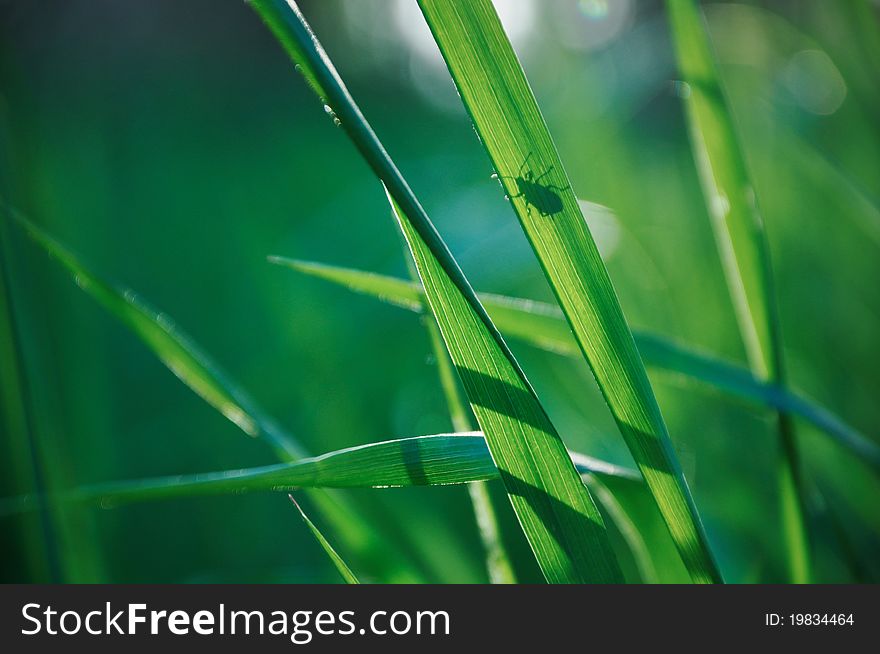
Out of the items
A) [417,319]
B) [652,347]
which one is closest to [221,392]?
[652,347]

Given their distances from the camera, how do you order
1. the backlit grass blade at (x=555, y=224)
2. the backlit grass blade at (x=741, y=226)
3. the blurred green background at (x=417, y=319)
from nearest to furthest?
1. the backlit grass blade at (x=555, y=224)
2. the backlit grass blade at (x=741, y=226)
3. the blurred green background at (x=417, y=319)

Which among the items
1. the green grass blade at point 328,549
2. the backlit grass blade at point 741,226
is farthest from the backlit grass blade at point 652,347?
the green grass blade at point 328,549

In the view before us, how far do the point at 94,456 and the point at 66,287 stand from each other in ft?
1.16

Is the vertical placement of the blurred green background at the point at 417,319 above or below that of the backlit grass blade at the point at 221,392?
above

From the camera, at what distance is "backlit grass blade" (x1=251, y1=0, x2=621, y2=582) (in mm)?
217

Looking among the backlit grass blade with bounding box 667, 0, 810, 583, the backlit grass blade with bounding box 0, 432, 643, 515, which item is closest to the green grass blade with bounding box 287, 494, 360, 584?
the backlit grass blade with bounding box 0, 432, 643, 515

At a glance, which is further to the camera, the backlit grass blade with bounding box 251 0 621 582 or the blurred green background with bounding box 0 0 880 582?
the blurred green background with bounding box 0 0 880 582

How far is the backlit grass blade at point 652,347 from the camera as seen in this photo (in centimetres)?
32

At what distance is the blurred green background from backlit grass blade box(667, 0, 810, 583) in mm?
97

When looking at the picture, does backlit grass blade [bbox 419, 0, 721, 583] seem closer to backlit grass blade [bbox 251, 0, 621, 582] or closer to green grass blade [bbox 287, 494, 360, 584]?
backlit grass blade [bbox 251, 0, 621, 582]

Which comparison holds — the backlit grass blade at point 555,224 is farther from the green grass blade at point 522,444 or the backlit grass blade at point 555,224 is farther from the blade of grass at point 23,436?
the blade of grass at point 23,436

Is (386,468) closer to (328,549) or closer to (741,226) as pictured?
(328,549)

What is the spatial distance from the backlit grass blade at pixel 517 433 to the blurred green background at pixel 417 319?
117 mm

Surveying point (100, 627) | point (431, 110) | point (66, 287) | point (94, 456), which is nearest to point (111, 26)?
point (431, 110)
